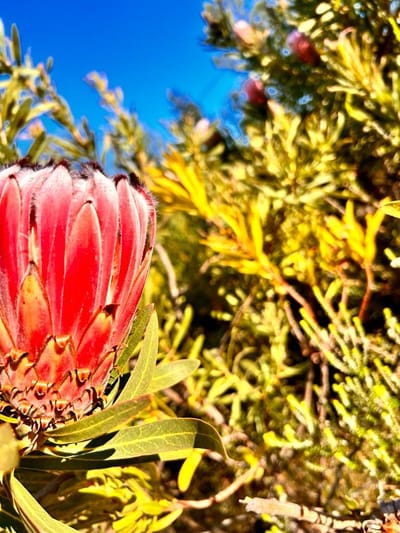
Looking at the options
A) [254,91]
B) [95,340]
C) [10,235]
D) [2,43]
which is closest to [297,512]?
[95,340]

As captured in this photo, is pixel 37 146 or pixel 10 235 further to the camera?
pixel 37 146

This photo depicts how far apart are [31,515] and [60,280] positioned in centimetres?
20

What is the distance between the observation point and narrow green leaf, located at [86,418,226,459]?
1.58 ft

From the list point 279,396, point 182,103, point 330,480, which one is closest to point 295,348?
point 279,396

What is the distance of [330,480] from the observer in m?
0.83

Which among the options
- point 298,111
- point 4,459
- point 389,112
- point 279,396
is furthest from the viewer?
point 298,111

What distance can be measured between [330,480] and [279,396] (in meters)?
0.15

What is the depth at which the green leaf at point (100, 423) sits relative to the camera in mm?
425

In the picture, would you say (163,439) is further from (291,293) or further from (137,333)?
(291,293)

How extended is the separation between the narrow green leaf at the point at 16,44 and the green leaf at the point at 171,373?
2.43 ft

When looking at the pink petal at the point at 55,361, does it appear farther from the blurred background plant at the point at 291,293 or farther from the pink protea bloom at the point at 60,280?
the blurred background plant at the point at 291,293

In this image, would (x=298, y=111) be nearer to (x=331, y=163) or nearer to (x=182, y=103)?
(x=331, y=163)

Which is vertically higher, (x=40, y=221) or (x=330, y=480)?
(x=40, y=221)

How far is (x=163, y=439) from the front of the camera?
0.51m
